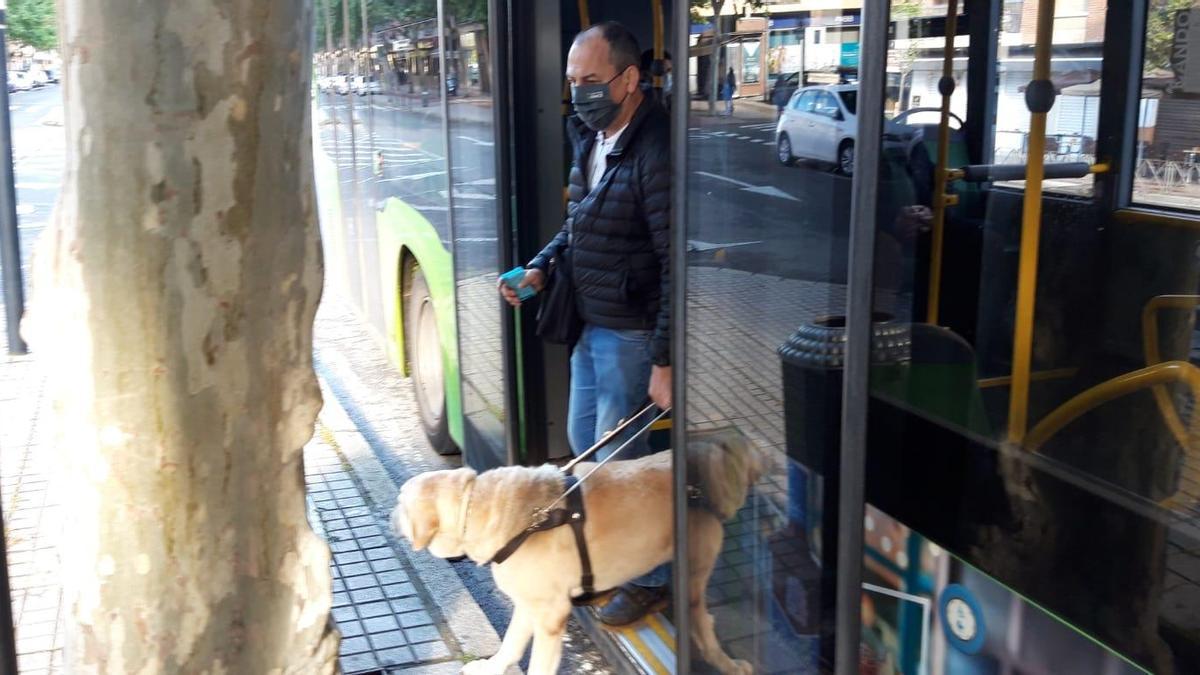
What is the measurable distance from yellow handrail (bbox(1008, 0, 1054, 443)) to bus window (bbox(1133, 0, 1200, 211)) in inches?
7.5

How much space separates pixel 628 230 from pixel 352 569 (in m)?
2.16

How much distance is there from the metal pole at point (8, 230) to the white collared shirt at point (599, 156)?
20.1 feet

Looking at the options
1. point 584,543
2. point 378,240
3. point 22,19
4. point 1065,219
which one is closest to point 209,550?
point 584,543

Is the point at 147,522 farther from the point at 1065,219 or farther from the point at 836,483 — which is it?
the point at 1065,219

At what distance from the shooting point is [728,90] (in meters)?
2.68

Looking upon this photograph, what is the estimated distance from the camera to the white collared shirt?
391 cm

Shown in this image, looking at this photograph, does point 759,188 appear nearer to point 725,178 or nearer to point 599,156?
point 725,178

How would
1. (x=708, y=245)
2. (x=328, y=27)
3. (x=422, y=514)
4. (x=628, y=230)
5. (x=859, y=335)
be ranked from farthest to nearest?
1. (x=328, y=27)
2. (x=628, y=230)
3. (x=422, y=514)
4. (x=708, y=245)
5. (x=859, y=335)

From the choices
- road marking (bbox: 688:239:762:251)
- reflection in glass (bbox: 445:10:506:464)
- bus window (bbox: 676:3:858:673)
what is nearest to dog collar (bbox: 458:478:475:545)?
bus window (bbox: 676:3:858:673)

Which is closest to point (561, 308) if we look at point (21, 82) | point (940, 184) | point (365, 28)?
point (940, 184)

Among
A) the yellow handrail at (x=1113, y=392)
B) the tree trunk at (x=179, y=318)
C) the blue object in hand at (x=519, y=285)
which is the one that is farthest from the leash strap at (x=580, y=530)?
the yellow handrail at (x=1113, y=392)

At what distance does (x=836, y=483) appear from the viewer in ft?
8.27

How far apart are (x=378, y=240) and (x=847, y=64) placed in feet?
17.3

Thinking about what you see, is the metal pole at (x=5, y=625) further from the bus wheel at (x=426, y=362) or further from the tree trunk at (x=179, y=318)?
the bus wheel at (x=426, y=362)
